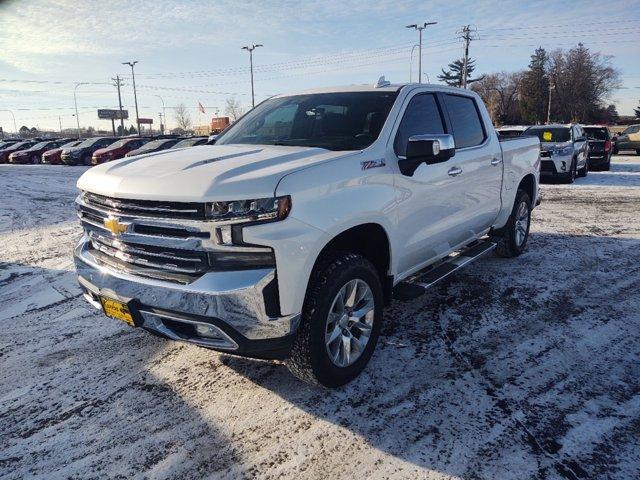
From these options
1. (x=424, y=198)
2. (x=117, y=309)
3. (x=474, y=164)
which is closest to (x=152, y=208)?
(x=117, y=309)

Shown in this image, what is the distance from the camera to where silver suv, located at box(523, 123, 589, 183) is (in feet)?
45.5

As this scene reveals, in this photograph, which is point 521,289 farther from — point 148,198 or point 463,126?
point 148,198

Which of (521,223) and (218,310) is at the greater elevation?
(218,310)

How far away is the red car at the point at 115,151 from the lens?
78.6 feet

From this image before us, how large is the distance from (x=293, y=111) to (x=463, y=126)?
1.70m

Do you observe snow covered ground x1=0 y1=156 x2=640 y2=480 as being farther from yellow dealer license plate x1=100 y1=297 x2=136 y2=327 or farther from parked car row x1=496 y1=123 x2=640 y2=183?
parked car row x1=496 y1=123 x2=640 y2=183

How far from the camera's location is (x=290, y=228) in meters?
2.66

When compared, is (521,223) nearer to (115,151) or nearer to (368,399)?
(368,399)

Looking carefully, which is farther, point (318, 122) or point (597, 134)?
point (597, 134)

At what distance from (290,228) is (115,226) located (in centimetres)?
111

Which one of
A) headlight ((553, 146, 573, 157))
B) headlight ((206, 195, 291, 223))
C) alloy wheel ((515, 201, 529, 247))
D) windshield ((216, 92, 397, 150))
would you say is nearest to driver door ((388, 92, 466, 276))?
windshield ((216, 92, 397, 150))

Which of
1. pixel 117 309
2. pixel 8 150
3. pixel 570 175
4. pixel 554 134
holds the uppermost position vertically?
pixel 554 134

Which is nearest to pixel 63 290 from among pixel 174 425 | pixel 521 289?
pixel 174 425

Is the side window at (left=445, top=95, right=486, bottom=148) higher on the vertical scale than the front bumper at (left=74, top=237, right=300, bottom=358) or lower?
higher
